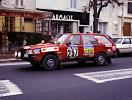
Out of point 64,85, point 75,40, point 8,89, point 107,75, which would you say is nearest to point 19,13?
point 75,40

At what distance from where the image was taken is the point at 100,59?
1562 cm

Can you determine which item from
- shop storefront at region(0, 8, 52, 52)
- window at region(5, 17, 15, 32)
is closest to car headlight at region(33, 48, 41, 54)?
shop storefront at region(0, 8, 52, 52)

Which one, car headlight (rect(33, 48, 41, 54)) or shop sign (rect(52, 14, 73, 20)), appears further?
shop sign (rect(52, 14, 73, 20))

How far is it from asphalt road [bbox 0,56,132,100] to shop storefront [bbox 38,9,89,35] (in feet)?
57.6

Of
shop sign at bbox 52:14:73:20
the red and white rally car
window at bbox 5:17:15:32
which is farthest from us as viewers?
shop sign at bbox 52:14:73:20

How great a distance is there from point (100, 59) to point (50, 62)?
2.81m

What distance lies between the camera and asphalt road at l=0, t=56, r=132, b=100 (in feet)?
28.7

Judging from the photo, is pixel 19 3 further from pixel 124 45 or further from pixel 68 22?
pixel 124 45

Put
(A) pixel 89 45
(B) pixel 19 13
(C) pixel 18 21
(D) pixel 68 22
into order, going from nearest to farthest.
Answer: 1. (A) pixel 89 45
2. (B) pixel 19 13
3. (C) pixel 18 21
4. (D) pixel 68 22

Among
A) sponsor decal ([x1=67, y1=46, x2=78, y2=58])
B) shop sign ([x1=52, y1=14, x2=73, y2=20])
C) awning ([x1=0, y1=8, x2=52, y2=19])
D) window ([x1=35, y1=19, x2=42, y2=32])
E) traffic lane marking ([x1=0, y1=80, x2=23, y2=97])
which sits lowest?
traffic lane marking ([x1=0, y1=80, x2=23, y2=97])

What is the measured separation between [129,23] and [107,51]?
2305 cm

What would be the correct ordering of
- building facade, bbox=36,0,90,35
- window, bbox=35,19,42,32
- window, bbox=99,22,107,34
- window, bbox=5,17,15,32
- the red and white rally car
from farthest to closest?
1. window, bbox=99,22,107,34
2. building facade, bbox=36,0,90,35
3. window, bbox=35,19,42,32
4. window, bbox=5,17,15,32
5. the red and white rally car

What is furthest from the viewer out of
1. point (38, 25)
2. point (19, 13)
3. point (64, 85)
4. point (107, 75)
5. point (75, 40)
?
point (38, 25)

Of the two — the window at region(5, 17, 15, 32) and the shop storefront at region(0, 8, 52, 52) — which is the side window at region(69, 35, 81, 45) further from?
the window at region(5, 17, 15, 32)
